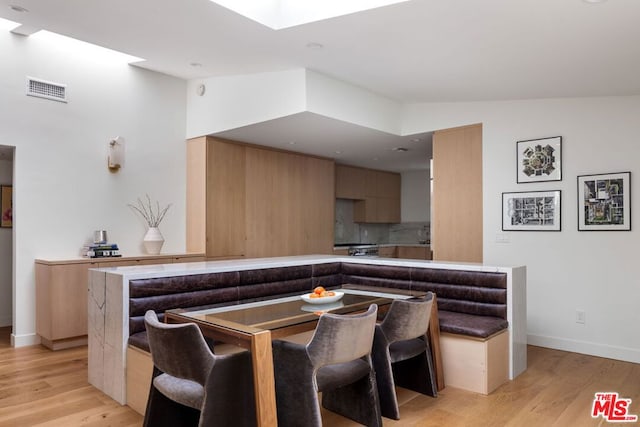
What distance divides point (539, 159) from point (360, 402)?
130 inches

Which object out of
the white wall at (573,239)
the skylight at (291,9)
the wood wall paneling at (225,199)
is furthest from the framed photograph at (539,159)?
the wood wall paneling at (225,199)

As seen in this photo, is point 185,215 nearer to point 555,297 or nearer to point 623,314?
point 555,297

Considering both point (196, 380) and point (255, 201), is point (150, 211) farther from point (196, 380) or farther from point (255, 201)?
point (196, 380)

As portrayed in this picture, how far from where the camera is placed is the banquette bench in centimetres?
297

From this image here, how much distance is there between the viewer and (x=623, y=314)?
4.11 metres

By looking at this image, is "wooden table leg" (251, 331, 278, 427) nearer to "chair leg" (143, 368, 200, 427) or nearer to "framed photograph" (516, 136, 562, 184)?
"chair leg" (143, 368, 200, 427)

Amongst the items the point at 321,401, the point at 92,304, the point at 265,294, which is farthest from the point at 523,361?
the point at 92,304

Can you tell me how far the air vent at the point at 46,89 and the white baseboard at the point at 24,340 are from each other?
2476 mm

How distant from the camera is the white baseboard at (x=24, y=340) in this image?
14.5ft

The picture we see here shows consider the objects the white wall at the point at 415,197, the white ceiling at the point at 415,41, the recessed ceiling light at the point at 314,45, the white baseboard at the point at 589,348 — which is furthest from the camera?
the white wall at the point at 415,197

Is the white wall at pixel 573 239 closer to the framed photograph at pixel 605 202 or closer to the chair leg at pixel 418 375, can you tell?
the framed photograph at pixel 605 202

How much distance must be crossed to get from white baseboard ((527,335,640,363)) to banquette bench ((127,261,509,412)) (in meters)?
1.35

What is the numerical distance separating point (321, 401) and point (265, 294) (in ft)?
3.29

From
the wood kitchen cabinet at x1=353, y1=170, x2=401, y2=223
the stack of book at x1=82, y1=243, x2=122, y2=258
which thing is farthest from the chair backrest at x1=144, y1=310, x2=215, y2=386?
the wood kitchen cabinet at x1=353, y1=170, x2=401, y2=223
